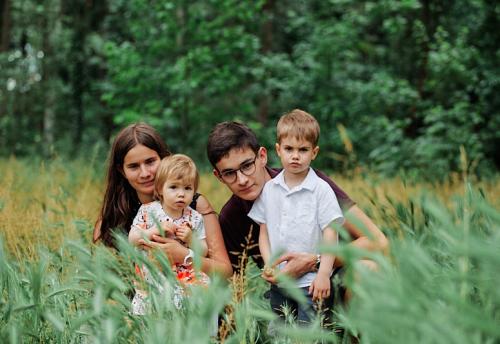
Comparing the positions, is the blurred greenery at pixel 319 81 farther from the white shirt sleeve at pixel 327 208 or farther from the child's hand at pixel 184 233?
the child's hand at pixel 184 233

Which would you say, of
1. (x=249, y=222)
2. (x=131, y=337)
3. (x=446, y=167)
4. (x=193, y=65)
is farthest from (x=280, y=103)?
(x=131, y=337)

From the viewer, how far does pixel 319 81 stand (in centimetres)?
1016

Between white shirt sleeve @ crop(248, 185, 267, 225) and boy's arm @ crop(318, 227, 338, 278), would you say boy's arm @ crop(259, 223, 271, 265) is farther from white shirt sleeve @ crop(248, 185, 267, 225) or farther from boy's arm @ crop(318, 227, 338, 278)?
boy's arm @ crop(318, 227, 338, 278)

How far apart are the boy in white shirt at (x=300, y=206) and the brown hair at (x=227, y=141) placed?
0.57 ft

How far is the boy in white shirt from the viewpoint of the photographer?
105 inches

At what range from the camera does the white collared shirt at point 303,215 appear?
2672 mm

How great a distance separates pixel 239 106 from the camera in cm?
977

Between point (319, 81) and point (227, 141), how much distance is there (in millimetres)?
7587

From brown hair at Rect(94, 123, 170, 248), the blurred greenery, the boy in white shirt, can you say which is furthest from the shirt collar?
the blurred greenery

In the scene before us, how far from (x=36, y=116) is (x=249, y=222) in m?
11.6

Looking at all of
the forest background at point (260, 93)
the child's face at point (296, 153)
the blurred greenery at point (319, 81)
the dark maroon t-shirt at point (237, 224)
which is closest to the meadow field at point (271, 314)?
the forest background at point (260, 93)

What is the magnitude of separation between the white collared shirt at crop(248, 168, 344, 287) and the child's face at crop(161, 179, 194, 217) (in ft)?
1.27

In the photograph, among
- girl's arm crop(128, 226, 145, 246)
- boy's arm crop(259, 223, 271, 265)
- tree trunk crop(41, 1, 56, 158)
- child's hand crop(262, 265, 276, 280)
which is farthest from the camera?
tree trunk crop(41, 1, 56, 158)

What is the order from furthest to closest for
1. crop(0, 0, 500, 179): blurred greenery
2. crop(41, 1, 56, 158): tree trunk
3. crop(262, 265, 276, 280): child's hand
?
1. crop(41, 1, 56, 158): tree trunk
2. crop(0, 0, 500, 179): blurred greenery
3. crop(262, 265, 276, 280): child's hand
